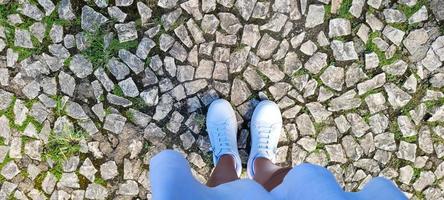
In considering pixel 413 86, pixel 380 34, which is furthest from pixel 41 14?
pixel 413 86

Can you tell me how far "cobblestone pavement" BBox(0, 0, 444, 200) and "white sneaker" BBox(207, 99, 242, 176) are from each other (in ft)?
0.24

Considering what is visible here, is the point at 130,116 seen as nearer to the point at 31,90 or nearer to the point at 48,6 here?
the point at 31,90

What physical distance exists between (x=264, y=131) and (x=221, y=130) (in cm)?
26

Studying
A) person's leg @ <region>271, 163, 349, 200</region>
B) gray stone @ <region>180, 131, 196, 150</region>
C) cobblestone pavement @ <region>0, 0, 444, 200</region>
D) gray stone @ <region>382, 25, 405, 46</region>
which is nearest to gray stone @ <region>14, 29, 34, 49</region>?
cobblestone pavement @ <region>0, 0, 444, 200</region>

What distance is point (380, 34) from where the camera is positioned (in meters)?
3.24

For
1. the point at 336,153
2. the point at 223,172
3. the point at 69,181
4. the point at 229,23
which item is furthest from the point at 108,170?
the point at 336,153

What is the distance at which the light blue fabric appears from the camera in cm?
207

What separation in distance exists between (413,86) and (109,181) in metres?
1.94

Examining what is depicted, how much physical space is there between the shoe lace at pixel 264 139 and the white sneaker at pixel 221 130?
0.51ft

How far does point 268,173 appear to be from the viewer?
3.12m

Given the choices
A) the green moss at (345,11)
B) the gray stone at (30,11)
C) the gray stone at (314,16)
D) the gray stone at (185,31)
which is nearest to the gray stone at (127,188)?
the gray stone at (185,31)

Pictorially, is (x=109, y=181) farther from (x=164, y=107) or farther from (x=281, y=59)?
(x=281, y=59)

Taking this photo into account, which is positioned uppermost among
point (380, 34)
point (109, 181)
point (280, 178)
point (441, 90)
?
point (380, 34)

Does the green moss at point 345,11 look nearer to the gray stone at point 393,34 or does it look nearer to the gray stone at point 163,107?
the gray stone at point 393,34
